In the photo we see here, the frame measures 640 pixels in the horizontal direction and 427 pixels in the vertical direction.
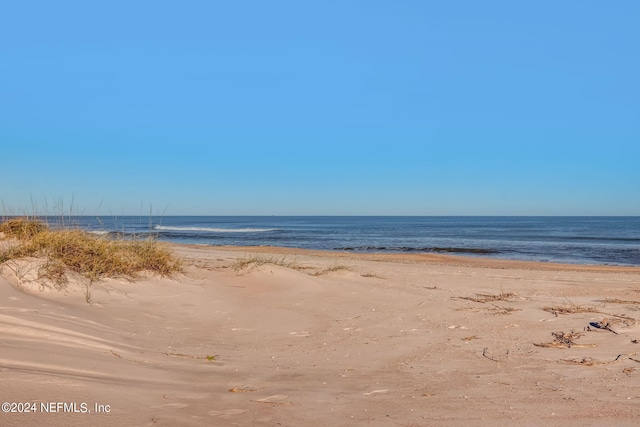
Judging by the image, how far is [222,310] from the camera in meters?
7.16

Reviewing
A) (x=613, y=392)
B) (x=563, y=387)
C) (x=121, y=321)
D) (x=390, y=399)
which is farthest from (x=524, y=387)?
(x=121, y=321)

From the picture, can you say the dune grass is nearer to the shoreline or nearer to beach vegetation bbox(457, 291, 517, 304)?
beach vegetation bbox(457, 291, 517, 304)

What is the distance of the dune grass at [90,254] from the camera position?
7.07m

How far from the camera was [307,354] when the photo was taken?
16.6ft

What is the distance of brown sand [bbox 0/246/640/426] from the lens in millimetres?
3139

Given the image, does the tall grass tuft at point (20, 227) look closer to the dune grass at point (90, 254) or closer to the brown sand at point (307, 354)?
the dune grass at point (90, 254)

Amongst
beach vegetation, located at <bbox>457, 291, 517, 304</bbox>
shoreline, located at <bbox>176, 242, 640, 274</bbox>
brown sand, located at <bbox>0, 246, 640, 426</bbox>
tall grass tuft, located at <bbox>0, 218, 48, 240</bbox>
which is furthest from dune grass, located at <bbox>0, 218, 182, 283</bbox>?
shoreline, located at <bbox>176, 242, 640, 274</bbox>

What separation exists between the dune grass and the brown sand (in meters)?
0.27

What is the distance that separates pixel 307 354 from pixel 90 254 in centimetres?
393

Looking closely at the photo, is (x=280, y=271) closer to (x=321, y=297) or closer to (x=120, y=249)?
(x=321, y=297)

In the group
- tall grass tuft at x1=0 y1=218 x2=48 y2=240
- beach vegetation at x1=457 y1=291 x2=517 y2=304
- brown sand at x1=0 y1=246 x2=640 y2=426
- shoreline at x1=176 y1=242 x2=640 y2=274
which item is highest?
tall grass tuft at x1=0 y1=218 x2=48 y2=240

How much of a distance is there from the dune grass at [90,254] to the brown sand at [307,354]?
10.5 inches

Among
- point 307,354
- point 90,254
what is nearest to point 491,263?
point 90,254

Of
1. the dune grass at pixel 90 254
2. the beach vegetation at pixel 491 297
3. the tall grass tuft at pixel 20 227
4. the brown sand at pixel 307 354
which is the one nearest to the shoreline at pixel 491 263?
the beach vegetation at pixel 491 297
